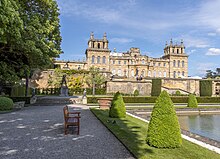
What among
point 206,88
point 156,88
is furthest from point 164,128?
point 206,88

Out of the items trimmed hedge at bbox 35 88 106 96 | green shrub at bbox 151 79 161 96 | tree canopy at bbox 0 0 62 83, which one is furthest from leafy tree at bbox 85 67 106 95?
tree canopy at bbox 0 0 62 83

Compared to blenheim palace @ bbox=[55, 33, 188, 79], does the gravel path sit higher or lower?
lower

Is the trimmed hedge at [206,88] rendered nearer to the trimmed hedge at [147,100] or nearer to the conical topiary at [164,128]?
the trimmed hedge at [147,100]

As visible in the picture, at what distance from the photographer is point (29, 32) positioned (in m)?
11.8

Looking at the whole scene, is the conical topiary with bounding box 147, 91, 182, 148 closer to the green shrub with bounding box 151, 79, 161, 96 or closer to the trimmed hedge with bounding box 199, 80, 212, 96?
the green shrub with bounding box 151, 79, 161, 96

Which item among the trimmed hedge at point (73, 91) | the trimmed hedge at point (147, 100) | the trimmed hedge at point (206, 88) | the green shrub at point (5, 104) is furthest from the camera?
the trimmed hedge at point (206, 88)

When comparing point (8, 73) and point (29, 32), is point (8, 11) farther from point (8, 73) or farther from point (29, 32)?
point (8, 73)

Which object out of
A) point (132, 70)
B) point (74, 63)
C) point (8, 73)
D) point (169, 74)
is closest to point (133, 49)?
point (132, 70)

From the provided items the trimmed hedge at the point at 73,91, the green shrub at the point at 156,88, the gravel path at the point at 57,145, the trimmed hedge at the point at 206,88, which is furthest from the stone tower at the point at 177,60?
the gravel path at the point at 57,145

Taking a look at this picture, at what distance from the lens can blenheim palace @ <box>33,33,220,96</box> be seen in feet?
119

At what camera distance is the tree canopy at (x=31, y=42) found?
11.9 meters

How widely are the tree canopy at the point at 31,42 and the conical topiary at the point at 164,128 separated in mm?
9194

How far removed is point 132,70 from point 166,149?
5255 centimetres

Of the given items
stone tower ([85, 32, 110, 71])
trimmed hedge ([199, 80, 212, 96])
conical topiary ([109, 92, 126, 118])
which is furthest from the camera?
stone tower ([85, 32, 110, 71])
